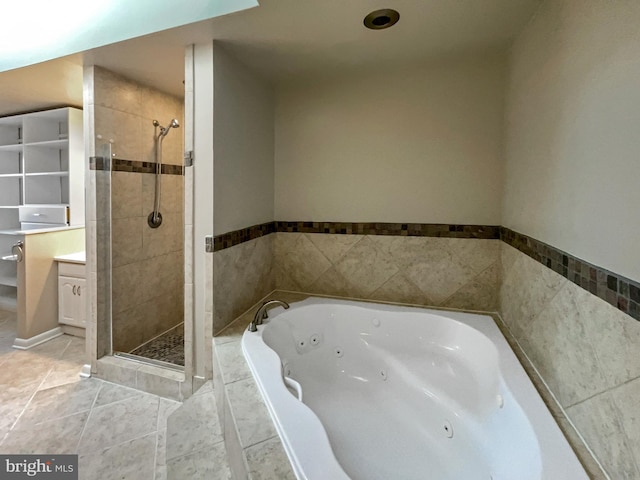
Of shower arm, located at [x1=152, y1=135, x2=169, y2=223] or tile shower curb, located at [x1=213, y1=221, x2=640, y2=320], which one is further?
shower arm, located at [x1=152, y1=135, x2=169, y2=223]

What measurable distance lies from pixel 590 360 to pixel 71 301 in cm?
353

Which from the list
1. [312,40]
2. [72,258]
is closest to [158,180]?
[72,258]

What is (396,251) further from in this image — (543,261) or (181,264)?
(181,264)

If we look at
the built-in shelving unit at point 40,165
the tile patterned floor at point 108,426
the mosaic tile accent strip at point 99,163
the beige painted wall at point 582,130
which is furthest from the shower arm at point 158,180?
the beige painted wall at point 582,130

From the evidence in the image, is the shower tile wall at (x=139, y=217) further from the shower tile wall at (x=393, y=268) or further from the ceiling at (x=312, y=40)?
the shower tile wall at (x=393, y=268)

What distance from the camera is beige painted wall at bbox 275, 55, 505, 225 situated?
6.40ft

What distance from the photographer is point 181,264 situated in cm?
274

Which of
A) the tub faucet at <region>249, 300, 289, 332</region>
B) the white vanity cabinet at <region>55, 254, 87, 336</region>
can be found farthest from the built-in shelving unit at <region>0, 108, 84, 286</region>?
the tub faucet at <region>249, 300, 289, 332</region>

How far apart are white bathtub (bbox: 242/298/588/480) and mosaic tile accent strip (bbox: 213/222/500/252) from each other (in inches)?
20.8

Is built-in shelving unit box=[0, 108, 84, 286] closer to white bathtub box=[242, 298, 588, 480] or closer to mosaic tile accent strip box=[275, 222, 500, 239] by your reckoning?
mosaic tile accent strip box=[275, 222, 500, 239]

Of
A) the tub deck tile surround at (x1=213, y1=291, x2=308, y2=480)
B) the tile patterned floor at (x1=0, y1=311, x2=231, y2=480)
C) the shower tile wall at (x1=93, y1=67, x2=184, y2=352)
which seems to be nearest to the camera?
the tub deck tile surround at (x1=213, y1=291, x2=308, y2=480)

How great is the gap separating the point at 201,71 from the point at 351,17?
84 cm

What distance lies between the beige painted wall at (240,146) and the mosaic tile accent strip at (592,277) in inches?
63.7

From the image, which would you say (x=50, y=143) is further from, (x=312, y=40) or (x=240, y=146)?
(x=312, y=40)
